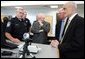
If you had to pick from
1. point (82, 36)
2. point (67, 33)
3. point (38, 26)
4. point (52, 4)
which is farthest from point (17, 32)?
point (52, 4)

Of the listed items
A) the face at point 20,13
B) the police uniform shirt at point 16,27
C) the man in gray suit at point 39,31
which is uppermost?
the face at point 20,13

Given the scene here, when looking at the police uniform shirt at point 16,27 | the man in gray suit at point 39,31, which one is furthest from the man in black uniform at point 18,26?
the man in gray suit at point 39,31

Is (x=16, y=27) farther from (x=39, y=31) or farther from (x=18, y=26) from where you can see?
(x=39, y=31)

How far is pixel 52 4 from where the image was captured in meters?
6.31

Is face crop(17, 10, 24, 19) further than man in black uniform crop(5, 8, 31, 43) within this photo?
Yes

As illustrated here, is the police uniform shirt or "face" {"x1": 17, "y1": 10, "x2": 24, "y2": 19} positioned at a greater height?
"face" {"x1": 17, "y1": 10, "x2": 24, "y2": 19}

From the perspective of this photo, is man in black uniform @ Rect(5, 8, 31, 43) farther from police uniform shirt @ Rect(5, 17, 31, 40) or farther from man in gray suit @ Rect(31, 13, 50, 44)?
man in gray suit @ Rect(31, 13, 50, 44)

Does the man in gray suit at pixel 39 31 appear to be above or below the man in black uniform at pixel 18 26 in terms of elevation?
below

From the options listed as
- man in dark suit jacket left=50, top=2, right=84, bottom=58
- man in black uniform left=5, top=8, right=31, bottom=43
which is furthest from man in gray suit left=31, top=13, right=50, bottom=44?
man in dark suit jacket left=50, top=2, right=84, bottom=58

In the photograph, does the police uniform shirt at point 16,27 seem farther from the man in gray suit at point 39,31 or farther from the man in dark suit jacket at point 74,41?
the man in dark suit jacket at point 74,41

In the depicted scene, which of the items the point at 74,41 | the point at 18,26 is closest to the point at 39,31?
the point at 18,26

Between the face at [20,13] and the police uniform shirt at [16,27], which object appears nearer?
the police uniform shirt at [16,27]

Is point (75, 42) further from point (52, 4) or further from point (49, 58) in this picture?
point (52, 4)

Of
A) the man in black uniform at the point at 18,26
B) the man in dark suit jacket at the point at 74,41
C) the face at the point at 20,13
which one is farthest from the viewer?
the face at the point at 20,13
